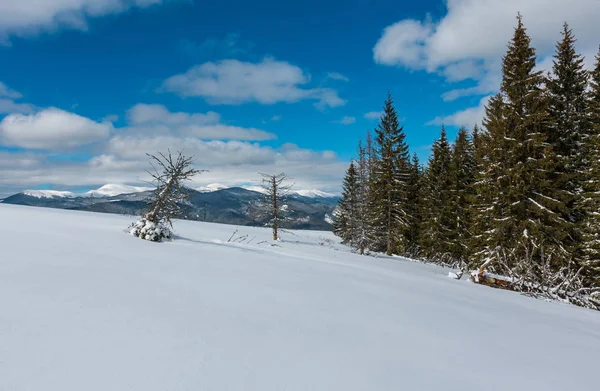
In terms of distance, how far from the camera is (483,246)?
60.8 feet

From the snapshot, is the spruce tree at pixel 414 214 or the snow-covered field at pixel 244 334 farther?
the spruce tree at pixel 414 214

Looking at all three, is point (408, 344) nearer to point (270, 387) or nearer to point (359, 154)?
point (270, 387)

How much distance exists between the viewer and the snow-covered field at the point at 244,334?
2.63 meters

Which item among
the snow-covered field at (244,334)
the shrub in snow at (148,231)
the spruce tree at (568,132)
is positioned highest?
the spruce tree at (568,132)

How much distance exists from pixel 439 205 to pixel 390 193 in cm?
429

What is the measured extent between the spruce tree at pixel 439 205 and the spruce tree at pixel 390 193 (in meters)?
2.09

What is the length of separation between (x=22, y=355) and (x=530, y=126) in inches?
836

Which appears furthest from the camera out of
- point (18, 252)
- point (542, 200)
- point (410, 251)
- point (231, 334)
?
point (410, 251)

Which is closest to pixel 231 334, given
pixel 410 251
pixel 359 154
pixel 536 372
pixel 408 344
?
pixel 408 344

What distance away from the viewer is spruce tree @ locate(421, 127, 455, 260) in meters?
25.6

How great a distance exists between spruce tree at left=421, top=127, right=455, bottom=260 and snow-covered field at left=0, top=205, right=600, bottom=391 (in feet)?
65.5

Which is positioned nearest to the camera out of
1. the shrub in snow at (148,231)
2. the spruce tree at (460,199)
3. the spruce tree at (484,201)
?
the shrub in snow at (148,231)

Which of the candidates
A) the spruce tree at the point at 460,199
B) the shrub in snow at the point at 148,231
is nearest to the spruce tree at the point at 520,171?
the spruce tree at the point at 460,199

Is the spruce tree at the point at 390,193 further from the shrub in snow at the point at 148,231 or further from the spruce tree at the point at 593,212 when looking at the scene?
the shrub in snow at the point at 148,231
